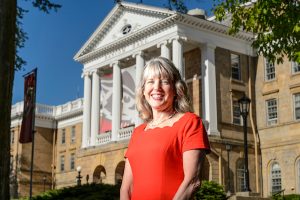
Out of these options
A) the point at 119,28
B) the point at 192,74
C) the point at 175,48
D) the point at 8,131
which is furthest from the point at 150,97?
the point at 119,28

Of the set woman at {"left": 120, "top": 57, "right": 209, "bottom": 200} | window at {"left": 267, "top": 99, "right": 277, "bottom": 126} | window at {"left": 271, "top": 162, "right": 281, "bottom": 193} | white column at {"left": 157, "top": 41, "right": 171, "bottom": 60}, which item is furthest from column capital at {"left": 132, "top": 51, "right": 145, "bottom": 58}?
woman at {"left": 120, "top": 57, "right": 209, "bottom": 200}

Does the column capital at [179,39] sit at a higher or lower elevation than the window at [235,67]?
higher

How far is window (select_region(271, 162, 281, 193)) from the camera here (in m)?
35.8

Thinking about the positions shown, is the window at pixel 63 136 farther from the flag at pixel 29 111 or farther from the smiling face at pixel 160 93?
the smiling face at pixel 160 93

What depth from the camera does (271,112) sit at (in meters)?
37.4

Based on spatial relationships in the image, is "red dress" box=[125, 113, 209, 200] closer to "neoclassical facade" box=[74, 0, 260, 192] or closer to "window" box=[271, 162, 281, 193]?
"neoclassical facade" box=[74, 0, 260, 192]

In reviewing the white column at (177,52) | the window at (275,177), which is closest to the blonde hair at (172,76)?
the white column at (177,52)

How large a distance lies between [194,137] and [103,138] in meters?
38.1

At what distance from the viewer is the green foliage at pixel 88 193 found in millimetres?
16078

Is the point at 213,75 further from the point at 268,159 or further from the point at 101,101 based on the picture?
the point at 101,101

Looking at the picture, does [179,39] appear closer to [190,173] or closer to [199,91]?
[199,91]

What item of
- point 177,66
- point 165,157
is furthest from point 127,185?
point 177,66

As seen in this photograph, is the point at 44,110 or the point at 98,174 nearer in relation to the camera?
the point at 98,174

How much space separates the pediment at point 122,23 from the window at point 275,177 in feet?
40.8
